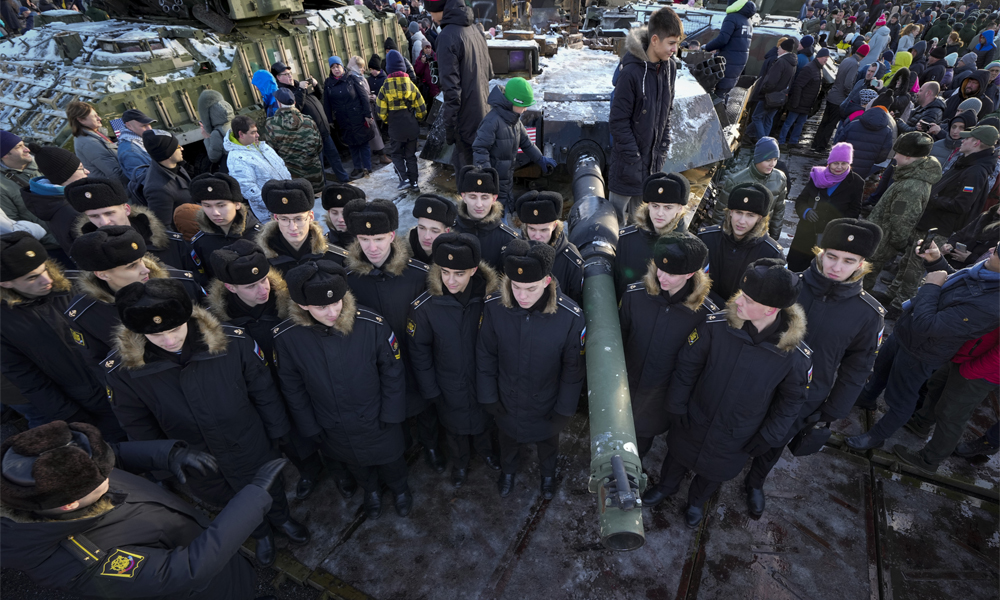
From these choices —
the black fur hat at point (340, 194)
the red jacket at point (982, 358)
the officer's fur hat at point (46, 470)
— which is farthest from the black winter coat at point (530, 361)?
the red jacket at point (982, 358)

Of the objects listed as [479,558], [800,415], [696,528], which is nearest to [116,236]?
[479,558]

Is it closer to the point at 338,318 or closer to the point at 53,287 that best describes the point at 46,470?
the point at 338,318

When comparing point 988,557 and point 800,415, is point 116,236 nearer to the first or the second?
point 800,415

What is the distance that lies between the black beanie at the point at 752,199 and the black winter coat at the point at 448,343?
1876 millimetres

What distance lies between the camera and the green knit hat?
190 inches

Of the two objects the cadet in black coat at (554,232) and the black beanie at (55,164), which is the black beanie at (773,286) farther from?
the black beanie at (55,164)

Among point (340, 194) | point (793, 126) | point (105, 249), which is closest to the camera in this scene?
point (105, 249)

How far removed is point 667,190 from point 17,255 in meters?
4.21

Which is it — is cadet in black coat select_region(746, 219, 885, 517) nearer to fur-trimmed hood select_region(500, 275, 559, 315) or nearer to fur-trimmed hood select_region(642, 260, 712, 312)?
fur-trimmed hood select_region(642, 260, 712, 312)

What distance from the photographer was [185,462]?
8.53 feet

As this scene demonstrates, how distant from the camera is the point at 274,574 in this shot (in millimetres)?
3393

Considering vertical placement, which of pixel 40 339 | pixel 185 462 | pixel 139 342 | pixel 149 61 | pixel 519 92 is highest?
pixel 149 61

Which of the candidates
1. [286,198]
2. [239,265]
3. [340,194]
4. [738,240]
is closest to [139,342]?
[239,265]

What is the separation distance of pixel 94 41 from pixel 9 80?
1.41 meters
